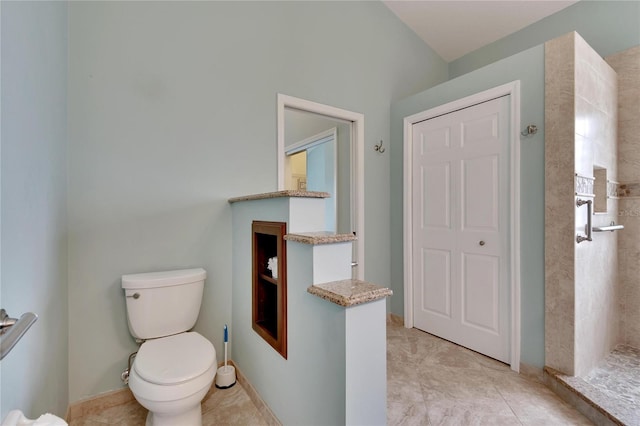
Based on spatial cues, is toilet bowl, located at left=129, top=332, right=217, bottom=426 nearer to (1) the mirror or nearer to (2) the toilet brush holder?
(2) the toilet brush holder

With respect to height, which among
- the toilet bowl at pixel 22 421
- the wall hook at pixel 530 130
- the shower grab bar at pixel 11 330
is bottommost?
the toilet bowl at pixel 22 421

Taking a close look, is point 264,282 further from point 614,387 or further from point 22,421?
point 614,387

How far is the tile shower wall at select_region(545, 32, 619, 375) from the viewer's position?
5.49 feet

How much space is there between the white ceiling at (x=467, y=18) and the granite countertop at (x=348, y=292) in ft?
9.10

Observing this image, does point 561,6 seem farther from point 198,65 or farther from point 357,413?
point 357,413

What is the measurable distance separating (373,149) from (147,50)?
184 cm

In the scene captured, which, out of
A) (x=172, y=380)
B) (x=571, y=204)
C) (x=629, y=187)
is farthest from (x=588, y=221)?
(x=172, y=380)

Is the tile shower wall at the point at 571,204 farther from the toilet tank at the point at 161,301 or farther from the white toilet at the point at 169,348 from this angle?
the toilet tank at the point at 161,301

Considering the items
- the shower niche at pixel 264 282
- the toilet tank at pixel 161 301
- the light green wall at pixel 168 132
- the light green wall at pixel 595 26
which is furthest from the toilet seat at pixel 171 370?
the light green wall at pixel 595 26

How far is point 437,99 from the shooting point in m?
2.40

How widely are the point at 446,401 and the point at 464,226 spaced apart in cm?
119

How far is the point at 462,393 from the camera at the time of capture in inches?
67.7

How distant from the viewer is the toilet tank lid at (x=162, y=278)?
157 centimetres

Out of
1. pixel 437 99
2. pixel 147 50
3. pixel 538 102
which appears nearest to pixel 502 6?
pixel 437 99
